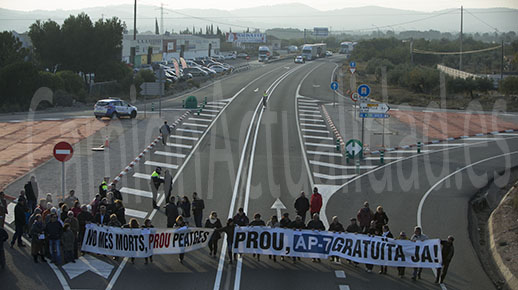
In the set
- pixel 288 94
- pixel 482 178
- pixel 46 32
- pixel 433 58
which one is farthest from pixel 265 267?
pixel 433 58

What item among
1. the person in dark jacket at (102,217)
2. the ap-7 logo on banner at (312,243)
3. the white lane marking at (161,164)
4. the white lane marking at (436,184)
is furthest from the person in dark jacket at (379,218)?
the white lane marking at (161,164)

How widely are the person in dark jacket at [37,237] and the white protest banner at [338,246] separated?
16.4ft

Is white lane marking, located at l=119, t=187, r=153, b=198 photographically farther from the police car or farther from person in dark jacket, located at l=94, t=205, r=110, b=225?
the police car

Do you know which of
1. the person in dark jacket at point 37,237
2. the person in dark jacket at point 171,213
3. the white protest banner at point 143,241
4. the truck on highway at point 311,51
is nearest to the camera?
the person in dark jacket at point 37,237

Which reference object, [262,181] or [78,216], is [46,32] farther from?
[78,216]

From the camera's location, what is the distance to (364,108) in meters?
27.9

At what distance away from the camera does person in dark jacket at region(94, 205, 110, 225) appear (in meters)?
16.5

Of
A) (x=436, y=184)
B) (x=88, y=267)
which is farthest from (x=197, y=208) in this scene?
(x=436, y=184)

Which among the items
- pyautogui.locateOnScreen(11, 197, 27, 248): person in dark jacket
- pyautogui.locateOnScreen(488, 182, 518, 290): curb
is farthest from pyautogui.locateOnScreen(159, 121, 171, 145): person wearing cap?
pyautogui.locateOnScreen(488, 182, 518, 290): curb

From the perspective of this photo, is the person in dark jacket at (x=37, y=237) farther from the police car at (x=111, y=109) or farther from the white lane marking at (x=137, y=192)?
the police car at (x=111, y=109)

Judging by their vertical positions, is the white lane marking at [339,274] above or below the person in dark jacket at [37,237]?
below

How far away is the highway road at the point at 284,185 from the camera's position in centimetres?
1473

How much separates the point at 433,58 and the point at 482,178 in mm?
98331

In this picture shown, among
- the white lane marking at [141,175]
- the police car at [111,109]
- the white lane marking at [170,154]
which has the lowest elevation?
the white lane marking at [141,175]
